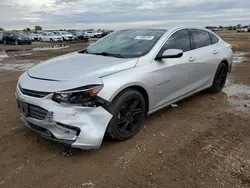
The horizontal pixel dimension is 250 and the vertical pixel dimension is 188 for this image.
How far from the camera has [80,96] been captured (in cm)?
302

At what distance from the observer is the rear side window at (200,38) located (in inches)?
Answer: 198

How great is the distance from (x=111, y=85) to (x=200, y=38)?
9.45ft

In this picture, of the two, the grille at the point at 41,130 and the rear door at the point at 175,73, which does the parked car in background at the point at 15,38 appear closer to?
the rear door at the point at 175,73

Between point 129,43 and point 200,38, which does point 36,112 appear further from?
point 200,38

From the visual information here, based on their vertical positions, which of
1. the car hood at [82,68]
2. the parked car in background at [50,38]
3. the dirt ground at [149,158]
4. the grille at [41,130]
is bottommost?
the parked car in background at [50,38]

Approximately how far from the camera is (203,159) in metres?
3.20

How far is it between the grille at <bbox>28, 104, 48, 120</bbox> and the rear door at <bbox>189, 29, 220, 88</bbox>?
2981 millimetres

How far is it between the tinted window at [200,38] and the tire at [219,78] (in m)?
0.72

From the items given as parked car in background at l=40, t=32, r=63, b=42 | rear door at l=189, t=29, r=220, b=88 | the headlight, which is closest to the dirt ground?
the headlight

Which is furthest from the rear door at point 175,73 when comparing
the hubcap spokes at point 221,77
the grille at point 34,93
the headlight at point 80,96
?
the grille at point 34,93

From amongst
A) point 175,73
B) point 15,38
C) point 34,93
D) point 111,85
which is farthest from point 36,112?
point 15,38

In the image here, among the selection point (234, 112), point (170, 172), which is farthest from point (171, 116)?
point (170, 172)

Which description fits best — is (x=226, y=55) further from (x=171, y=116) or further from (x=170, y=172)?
(x=170, y=172)

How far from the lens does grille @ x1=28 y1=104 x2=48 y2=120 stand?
3.05 m
